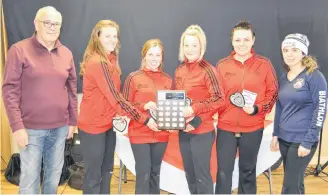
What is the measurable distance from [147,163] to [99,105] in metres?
0.59

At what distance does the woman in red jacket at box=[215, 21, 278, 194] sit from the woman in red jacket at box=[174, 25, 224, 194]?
130 mm

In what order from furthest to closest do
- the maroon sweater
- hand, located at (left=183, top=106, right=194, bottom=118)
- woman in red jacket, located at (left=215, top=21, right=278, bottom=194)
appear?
woman in red jacket, located at (left=215, top=21, right=278, bottom=194), hand, located at (left=183, top=106, right=194, bottom=118), the maroon sweater

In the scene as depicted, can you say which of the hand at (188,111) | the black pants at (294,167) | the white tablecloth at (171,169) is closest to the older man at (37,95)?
the white tablecloth at (171,169)

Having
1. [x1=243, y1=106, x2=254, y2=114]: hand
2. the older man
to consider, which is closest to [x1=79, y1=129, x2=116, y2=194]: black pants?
the older man

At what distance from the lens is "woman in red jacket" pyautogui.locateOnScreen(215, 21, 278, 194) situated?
2.77 metres

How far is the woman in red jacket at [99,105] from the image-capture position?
105 inches

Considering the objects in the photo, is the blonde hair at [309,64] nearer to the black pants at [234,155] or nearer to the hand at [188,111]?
the black pants at [234,155]

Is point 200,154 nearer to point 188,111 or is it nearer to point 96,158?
point 188,111

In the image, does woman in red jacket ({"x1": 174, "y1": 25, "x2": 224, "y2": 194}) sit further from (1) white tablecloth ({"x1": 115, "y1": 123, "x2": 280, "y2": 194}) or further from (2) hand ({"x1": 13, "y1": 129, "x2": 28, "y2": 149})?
(2) hand ({"x1": 13, "y1": 129, "x2": 28, "y2": 149})

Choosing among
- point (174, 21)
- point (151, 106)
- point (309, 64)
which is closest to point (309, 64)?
point (309, 64)

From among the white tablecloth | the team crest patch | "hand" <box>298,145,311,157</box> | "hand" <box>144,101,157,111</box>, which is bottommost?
the white tablecloth

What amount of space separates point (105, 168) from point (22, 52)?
115 cm

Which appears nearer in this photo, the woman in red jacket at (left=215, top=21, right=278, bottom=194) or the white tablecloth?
the woman in red jacket at (left=215, top=21, right=278, bottom=194)

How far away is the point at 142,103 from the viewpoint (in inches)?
110
